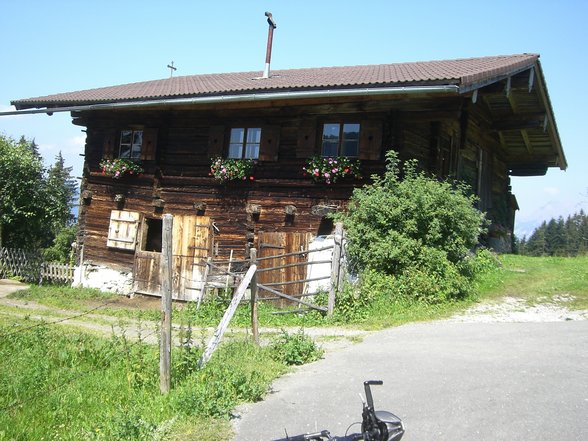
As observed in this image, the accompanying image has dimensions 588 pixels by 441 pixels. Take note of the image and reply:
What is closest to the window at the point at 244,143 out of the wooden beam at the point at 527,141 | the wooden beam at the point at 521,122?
the wooden beam at the point at 521,122

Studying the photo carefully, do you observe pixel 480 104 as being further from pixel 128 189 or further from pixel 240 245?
pixel 128 189

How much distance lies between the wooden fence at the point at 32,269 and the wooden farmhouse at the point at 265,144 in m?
1.21

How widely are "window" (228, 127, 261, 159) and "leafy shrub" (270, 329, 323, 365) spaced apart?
25.5 ft

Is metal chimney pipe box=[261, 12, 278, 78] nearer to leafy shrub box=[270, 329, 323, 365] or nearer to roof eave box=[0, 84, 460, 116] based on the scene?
roof eave box=[0, 84, 460, 116]

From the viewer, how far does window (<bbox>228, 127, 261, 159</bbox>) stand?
1481 cm

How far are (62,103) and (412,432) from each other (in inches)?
598

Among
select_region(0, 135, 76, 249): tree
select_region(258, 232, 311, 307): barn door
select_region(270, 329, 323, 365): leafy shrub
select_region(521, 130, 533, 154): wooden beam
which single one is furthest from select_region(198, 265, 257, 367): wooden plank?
select_region(0, 135, 76, 249): tree

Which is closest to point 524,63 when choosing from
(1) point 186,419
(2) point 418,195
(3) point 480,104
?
(3) point 480,104

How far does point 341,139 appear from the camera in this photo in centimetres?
1360

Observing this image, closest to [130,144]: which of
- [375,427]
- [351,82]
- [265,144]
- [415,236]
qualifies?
[265,144]

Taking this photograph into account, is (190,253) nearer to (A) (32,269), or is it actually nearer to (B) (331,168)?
(B) (331,168)

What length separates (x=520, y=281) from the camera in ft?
41.6

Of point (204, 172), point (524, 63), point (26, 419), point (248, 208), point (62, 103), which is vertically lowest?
point (26, 419)

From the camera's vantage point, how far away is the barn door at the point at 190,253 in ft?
49.6
